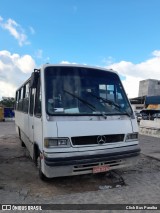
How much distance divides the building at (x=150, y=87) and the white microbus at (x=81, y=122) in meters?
36.2

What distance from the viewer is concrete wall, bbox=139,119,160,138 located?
48.8 feet

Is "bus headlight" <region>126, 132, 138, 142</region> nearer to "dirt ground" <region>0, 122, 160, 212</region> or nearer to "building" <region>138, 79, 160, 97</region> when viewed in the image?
"dirt ground" <region>0, 122, 160, 212</region>

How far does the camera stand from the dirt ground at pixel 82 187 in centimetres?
504

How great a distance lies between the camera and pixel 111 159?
5.57 metres

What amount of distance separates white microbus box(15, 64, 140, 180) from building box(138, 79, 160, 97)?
3619 cm

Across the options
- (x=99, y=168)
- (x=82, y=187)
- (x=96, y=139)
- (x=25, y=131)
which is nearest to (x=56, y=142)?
(x=96, y=139)

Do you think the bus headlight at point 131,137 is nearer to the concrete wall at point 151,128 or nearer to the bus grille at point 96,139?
the bus grille at point 96,139

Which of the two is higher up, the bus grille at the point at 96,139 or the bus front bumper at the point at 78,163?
the bus grille at the point at 96,139

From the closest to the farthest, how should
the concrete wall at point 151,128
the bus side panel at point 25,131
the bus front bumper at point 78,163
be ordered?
the bus front bumper at point 78,163
the bus side panel at point 25,131
the concrete wall at point 151,128

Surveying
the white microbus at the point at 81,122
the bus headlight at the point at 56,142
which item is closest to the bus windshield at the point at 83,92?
the white microbus at the point at 81,122

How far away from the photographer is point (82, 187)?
228 inches

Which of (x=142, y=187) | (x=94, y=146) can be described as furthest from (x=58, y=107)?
(x=142, y=187)

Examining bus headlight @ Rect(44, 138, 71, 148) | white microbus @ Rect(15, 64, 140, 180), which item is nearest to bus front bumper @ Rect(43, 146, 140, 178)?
white microbus @ Rect(15, 64, 140, 180)

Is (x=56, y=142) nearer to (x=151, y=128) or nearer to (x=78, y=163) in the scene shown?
(x=78, y=163)
